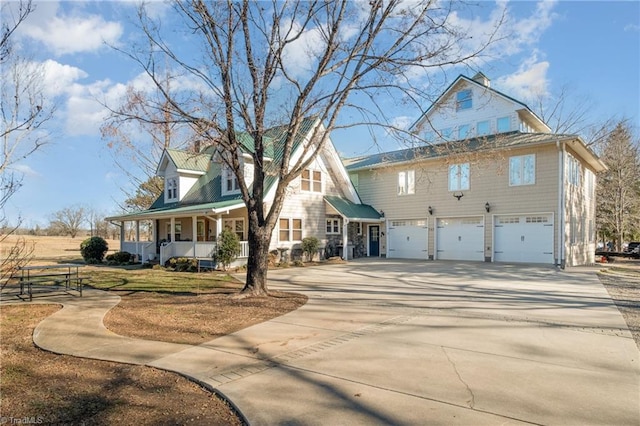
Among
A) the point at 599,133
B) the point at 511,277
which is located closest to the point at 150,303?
the point at 511,277

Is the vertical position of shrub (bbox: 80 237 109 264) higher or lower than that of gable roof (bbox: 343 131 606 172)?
lower

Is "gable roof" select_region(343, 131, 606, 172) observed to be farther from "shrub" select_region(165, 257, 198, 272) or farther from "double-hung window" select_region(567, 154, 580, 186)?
"shrub" select_region(165, 257, 198, 272)

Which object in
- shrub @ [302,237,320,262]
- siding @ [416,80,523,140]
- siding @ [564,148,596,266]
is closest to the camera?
siding @ [564,148,596,266]

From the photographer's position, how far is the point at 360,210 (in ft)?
80.1

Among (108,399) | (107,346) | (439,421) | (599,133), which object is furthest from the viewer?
(599,133)

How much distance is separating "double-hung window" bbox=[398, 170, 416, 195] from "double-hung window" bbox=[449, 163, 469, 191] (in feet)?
7.56

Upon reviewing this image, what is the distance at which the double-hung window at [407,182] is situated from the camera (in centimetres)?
2409

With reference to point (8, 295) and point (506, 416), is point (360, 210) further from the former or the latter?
point (506, 416)

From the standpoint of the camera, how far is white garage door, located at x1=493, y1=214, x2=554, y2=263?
19.1 m

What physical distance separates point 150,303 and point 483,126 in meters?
20.7

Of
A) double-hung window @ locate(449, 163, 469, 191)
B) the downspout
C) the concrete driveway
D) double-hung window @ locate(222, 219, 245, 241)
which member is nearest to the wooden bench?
double-hung window @ locate(222, 219, 245, 241)

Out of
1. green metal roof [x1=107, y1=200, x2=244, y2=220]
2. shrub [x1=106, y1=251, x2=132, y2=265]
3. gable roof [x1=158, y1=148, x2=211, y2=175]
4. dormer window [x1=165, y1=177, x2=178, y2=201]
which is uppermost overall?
gable roof [x1=158, y1=148, x2=211, y2=175]

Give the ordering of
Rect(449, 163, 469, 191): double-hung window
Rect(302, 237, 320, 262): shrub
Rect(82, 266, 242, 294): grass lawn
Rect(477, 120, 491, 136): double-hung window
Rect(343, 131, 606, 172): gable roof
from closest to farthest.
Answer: Rect(82, 266, 242, 294): grass lawn → Rect(343, 131, 606, 172): gable roof → Rect(302, 237, 320, 262): shrub → Rect(449, 163, 469, 191): double-hung window → Rect(477, 120, 491, 136): double-hung window

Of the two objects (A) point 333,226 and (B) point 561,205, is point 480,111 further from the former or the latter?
(A) point 333,226
